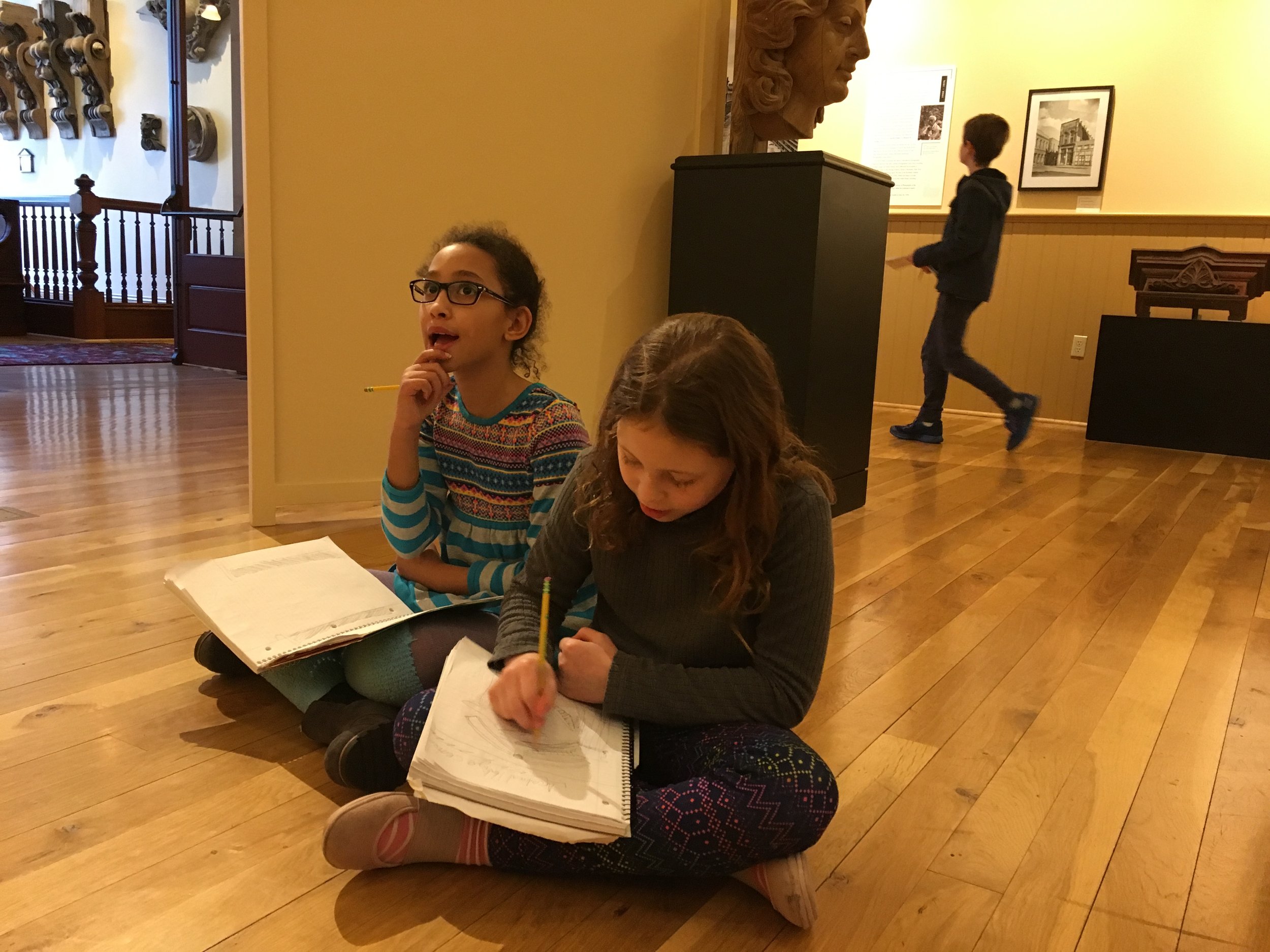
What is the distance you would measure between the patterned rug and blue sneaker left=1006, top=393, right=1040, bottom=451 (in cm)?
450

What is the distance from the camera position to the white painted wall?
757cm

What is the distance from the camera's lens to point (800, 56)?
9.25 ft

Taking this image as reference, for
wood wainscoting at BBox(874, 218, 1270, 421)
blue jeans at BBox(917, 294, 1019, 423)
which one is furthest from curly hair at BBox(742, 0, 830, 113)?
wood wainscoting at BBox(874, 218, 1270, 421)

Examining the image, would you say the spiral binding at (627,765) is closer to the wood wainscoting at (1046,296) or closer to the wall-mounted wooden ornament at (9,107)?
the wood wainscoting at (1046,296)

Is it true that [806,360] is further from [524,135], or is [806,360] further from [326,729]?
[326,729]

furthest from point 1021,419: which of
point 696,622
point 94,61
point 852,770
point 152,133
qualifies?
point 94,61

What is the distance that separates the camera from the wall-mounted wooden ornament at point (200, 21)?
23.6 feet

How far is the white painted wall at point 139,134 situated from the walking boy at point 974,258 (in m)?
5.37

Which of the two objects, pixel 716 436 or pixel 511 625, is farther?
pixel 511 625

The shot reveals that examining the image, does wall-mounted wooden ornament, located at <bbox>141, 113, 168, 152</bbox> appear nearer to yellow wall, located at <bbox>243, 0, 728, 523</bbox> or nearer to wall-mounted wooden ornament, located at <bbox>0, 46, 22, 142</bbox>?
wall-mounted wooden ornament, located at <bbox>0, 46, 22, 142</bbox>

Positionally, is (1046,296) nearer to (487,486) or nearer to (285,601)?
(487,486)

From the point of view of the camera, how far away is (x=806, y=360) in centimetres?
253

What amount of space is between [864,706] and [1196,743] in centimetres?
45

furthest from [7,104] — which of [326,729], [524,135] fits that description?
[326,729]
